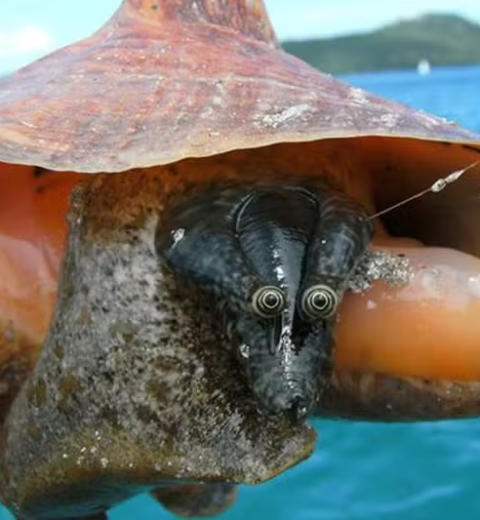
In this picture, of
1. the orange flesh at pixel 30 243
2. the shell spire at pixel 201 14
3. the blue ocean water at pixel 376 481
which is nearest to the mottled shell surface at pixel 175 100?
the shell spire at pixel 201 14

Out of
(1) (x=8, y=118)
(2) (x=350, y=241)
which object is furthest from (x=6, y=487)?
(2) (x=350, y=241)

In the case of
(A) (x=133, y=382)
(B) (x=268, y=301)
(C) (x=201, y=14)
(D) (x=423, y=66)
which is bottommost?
(A) (x=133, y=382)

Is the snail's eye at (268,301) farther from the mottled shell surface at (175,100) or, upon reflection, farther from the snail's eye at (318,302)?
the mottled shell surface at (175,100)

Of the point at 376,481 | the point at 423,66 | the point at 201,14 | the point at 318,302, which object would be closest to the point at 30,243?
the point at 201,14

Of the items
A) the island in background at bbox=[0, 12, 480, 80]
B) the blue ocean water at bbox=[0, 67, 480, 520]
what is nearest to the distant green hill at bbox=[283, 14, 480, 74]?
the island in background at bbox=[0, 12, 480, 80]

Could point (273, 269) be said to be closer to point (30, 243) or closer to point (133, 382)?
point (133, 382)

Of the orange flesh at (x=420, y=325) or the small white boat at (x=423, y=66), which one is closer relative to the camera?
the orange flesh at (x=420, y=325)
